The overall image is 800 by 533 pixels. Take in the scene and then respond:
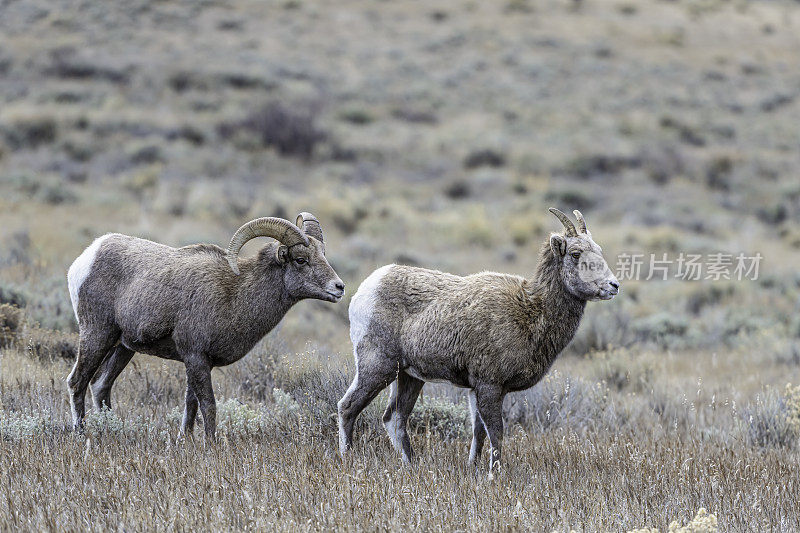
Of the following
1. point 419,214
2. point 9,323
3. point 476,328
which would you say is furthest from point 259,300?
point 419,214

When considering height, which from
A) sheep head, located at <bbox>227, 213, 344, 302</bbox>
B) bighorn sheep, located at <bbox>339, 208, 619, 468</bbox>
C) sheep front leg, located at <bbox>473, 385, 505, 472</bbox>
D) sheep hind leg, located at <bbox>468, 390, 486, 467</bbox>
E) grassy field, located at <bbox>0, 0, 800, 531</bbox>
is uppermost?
sheep head, located at <bbox>227, 213, 344, 302</bbox>

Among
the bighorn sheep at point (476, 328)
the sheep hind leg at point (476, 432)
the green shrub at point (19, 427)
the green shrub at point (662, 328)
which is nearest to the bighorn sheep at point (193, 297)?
the green shrub at point (19, 427)

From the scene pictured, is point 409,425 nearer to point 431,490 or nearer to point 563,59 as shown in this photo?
point 431,490

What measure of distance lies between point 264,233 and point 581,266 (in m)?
2.32

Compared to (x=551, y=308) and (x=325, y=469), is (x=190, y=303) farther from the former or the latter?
(x=551, y=308)

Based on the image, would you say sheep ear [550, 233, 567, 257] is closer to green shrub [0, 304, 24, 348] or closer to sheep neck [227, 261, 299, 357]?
sheep neck [227, 261, 299, 357]

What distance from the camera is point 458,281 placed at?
6.42 meters

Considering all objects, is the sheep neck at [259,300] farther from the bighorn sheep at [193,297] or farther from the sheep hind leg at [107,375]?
the sheep hind leg at [107,375]

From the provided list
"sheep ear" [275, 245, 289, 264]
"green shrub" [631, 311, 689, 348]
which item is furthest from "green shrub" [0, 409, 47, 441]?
"green shrub" [631, 311, 689, 348]

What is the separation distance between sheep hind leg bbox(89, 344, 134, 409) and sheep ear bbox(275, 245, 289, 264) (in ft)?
5.02

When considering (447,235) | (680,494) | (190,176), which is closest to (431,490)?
(680,494)

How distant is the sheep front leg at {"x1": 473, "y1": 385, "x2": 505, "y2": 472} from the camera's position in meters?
5.90

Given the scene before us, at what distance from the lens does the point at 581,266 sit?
602cm

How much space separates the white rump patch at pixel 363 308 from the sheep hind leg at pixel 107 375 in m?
1.90
